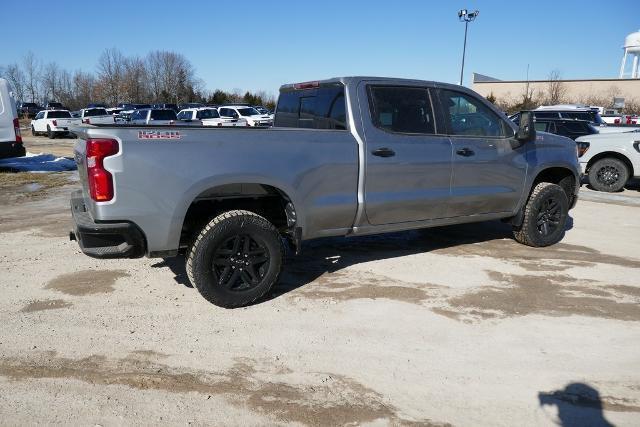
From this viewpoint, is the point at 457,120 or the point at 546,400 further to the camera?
the point at 457,120

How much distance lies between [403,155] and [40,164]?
44.1 feet

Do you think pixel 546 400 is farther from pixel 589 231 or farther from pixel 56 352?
pixel 589 231

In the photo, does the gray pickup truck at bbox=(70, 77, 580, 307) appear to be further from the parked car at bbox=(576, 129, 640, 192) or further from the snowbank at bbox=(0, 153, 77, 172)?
the snowbank at bbox=(0, 153, 77, 172)

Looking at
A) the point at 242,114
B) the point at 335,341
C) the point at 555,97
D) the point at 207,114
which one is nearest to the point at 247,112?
the point at 242,114

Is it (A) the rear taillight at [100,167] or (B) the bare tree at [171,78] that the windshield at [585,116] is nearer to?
(A) the rear taillight at [100,167]

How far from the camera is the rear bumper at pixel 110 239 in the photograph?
3584 mm

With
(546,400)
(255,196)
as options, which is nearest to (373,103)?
(255,196)

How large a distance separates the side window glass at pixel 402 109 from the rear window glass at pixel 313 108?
32 centimetres

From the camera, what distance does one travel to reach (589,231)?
7.27 meters

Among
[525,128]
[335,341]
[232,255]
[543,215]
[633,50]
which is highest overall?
[633,50]

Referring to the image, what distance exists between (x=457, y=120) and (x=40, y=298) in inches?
173

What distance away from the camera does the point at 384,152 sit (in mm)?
4590

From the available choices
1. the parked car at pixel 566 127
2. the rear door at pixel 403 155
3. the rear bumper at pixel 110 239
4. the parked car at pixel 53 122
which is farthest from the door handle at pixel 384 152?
the parked car at pixel 53 122

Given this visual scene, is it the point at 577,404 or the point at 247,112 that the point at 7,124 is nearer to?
the point at 577,404
